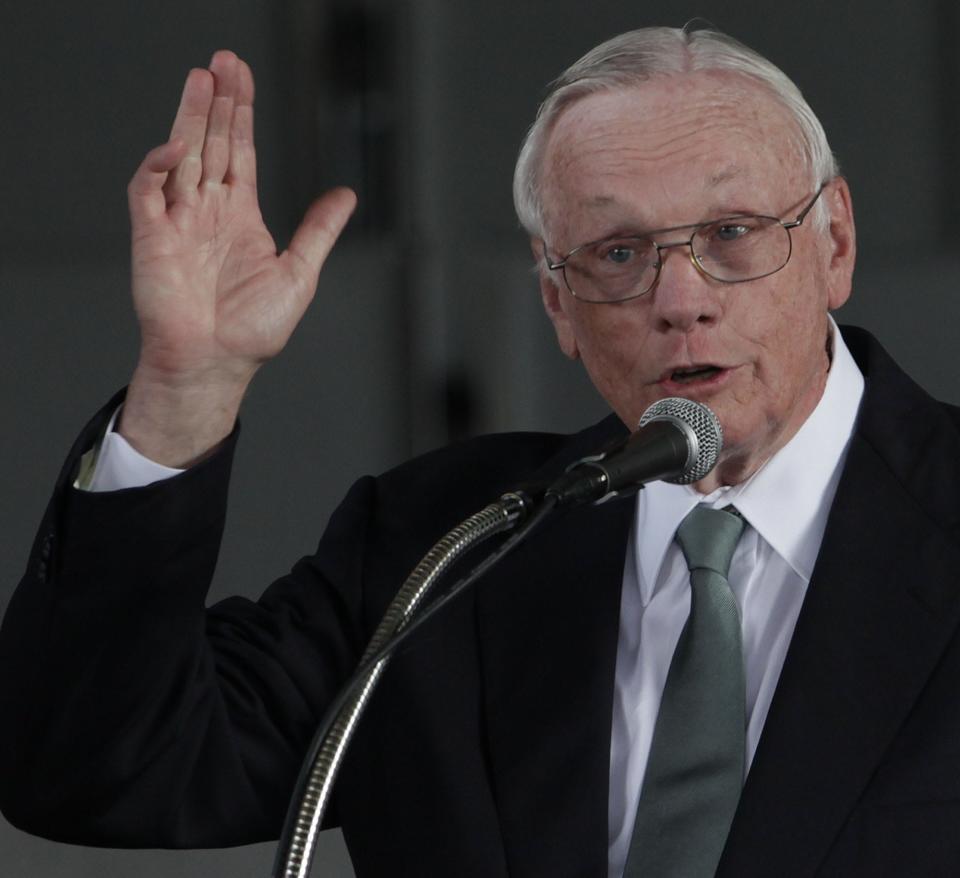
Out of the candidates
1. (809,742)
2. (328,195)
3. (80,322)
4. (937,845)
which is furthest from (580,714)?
(80,322)

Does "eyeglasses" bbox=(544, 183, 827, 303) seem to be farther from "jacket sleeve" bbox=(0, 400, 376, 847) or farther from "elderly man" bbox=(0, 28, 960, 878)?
"jacket sleeve" bbox=(0, 400, 376, 847)

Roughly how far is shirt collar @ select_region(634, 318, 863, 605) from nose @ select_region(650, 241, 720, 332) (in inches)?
5.7

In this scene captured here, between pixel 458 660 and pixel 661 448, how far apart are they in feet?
1.55

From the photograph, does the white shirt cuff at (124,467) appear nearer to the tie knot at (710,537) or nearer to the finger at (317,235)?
the finger at (317,235)

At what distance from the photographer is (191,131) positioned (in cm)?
127

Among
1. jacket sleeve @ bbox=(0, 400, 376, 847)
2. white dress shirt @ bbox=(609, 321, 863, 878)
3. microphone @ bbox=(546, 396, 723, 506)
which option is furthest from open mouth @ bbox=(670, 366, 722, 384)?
jacket sleeve @ bbox=(0, 400, 376, 847)

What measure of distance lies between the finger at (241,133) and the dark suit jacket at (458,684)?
237 mm

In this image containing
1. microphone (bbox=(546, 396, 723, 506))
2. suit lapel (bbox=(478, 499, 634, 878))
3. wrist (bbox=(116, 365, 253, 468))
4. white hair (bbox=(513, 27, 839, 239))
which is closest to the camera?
microphone (bbox=(546, 396, 723, 506))

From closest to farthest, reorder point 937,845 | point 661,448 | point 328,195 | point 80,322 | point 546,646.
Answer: point 661,448
point 937,845
point 328,195
point 546,646
point 80,322

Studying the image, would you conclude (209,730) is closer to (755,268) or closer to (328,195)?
(328,195)

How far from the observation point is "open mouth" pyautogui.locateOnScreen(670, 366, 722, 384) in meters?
1.38

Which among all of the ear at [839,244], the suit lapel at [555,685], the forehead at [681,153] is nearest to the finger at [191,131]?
the forehead at [681,153]

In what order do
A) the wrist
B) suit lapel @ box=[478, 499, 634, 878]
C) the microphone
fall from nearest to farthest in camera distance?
the microphone
the wrist
suit lapel @ box=[478, 499, 634, 878]

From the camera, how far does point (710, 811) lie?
1.29 m
